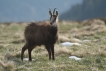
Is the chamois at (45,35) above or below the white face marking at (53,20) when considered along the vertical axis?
below

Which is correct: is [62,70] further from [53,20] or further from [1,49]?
[1,49]

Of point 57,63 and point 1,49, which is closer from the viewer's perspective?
point 57,63

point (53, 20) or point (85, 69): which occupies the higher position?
point (53, 20)

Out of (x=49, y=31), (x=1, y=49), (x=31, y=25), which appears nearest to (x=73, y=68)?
(x=49, y=31)

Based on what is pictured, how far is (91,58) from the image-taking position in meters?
12.2

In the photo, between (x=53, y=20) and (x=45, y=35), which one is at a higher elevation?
(x=53, y=20)

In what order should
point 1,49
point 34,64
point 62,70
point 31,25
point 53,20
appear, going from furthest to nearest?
point 1,49, point 31,25, point 53,20, point 34,64, point 62,70

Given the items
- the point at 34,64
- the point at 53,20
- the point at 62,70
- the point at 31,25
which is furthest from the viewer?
the point at 31,25

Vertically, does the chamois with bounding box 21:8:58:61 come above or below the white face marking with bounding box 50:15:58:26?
below

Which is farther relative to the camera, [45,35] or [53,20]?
[45,35]

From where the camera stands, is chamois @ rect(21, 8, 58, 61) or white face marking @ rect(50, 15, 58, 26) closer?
white face marking @ rect(50, 15, 58, 26)

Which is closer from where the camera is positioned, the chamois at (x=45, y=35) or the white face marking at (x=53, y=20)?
the white face marking at (x=53, y=20)

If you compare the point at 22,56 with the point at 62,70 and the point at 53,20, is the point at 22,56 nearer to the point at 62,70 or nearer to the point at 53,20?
the point at 53,20

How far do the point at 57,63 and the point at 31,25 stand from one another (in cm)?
252
